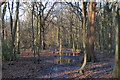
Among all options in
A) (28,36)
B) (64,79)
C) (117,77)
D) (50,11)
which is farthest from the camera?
(50,11)

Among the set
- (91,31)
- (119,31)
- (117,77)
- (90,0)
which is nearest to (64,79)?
(117,77)

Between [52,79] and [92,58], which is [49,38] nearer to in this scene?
[92,58]

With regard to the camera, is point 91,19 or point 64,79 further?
point 91,19

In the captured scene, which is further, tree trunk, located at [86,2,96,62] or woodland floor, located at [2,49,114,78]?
tree trunk, located at [86,2,96,62]

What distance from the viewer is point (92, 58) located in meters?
14.8

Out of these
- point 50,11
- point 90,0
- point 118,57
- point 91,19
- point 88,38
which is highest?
point 50,11

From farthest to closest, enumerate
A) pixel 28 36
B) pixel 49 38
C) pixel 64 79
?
1. pixel 49 38
2. pixel 28 36
3. pixel 64 79

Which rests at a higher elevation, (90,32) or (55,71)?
(90,32)

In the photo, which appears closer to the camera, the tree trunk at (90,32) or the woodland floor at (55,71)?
the woodland floor at (55,71)

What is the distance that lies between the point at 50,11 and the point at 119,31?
2645 centimetres

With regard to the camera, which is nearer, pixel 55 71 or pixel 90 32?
pixel 55 71

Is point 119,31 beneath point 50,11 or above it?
Result: beneath

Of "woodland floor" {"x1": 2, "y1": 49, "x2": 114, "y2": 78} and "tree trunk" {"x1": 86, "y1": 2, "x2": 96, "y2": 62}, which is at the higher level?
"tree trunk" {"x1": 86, "y1": 2, "x2": 96, "y2": 62}

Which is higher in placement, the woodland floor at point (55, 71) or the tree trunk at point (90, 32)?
the tree trunk at point (90, 32)
